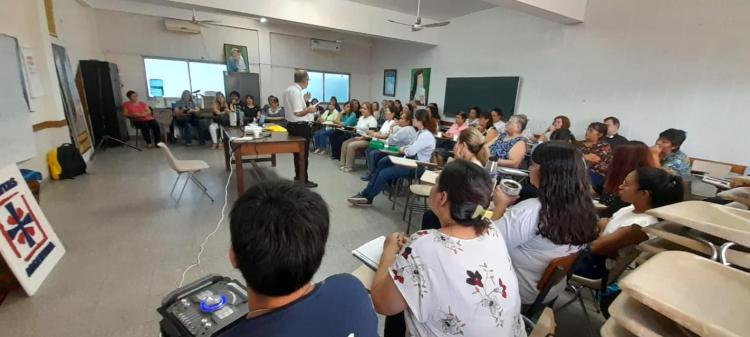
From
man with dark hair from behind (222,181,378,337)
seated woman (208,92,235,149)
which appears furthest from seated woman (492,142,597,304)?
seated woman (208,92,235,149)

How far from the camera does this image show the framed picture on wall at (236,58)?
26.6 feet

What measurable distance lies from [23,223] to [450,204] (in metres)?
2.79

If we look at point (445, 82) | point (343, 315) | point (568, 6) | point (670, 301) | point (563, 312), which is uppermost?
point (568, 6)

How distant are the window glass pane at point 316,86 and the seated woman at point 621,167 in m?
8.68

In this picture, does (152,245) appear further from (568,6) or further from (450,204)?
(568,6)

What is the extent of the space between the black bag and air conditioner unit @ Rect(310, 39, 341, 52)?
634 cm

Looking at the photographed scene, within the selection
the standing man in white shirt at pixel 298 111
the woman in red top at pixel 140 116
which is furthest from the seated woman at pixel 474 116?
the woman in red top at pixel 140 116

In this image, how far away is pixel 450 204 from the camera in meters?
1.09

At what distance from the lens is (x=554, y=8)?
15.0 feet

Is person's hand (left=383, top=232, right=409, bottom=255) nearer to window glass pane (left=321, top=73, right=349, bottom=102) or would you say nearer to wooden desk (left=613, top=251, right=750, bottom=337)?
wooden desk (left=613, top=251, right=750, bottom=337)

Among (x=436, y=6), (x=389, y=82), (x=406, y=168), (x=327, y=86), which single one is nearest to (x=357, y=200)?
(x=406, y=168)

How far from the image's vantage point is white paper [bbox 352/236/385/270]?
1198mm

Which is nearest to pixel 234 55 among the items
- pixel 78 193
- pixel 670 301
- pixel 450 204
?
pixel 78 193

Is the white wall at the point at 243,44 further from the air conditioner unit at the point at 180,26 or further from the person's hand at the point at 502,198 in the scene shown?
the person's hand at the point at 502,198
